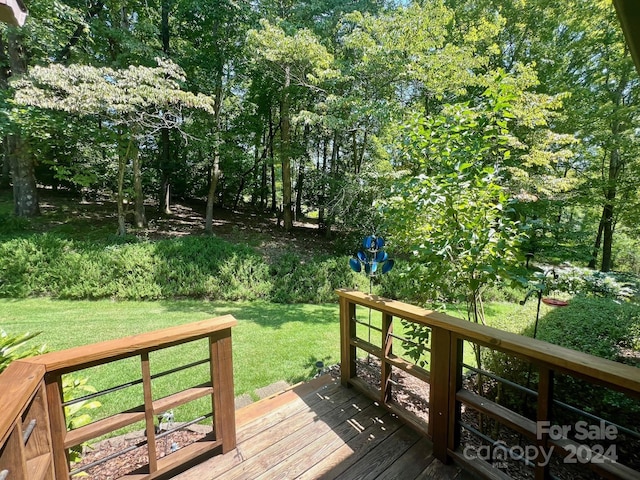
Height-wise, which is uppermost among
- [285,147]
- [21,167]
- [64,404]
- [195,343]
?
[285,147]

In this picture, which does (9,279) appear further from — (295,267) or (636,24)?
(636,24)

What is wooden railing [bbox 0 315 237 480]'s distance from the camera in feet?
3.03

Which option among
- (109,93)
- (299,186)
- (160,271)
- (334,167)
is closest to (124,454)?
(160,271)

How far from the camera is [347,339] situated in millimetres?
2402

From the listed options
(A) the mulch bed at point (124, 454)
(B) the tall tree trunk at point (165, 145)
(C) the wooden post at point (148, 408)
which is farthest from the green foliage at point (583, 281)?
(B) the tall tree trunk at point (165, 145)

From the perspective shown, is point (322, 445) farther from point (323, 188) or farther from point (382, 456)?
point (323, 188)

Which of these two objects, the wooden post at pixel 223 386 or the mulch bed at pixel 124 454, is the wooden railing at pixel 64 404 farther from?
the mulch bed at pixel 124 454

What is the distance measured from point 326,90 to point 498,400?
7127 mm

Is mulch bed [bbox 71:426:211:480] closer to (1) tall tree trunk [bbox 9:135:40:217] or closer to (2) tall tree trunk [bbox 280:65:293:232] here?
(2) tall tree trunk [bbox 280:65:293:232]

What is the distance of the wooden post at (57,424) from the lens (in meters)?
1.24

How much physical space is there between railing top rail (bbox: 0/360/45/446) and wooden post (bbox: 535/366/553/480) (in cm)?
188

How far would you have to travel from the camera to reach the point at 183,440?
2.03 meters

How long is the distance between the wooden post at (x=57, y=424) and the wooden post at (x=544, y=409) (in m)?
2.07

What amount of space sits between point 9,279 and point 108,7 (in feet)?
22.4
